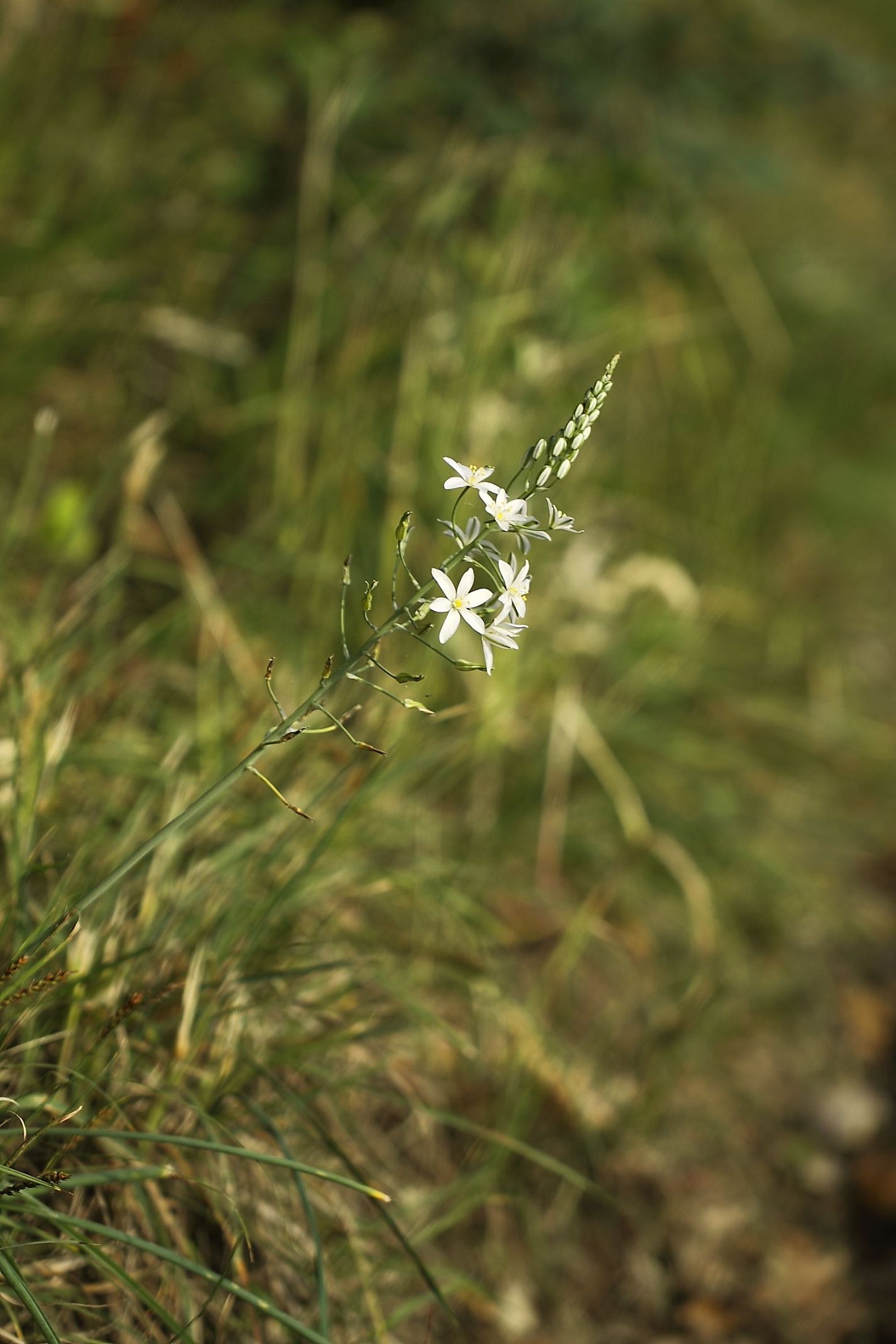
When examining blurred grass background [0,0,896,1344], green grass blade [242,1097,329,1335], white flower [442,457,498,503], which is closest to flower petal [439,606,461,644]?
white flower [442,457,498,503]

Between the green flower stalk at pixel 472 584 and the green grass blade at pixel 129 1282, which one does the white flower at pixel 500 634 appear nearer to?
the green flower stalk at pixel 472 584

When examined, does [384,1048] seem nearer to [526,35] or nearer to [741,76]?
[526,35]

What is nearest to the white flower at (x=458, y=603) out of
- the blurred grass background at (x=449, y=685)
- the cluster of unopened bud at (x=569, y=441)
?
the cluster of unopened bud at (x=569, y=441)

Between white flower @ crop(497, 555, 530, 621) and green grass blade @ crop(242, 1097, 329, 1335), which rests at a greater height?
Result: white flower @ crop(497, 555, 530, 621)

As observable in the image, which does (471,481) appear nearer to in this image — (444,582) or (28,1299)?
(444,582)

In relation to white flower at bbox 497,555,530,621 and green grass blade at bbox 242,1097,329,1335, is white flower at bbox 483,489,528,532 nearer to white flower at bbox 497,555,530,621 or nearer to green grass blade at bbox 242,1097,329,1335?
white flower at bbox 497,555,530,621

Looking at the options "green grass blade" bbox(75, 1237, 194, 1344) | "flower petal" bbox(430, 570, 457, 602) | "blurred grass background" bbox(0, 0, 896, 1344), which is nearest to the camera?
"flower petal" bbox(430, 570, 457, 602)

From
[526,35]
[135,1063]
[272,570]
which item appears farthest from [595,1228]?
[526,35]
